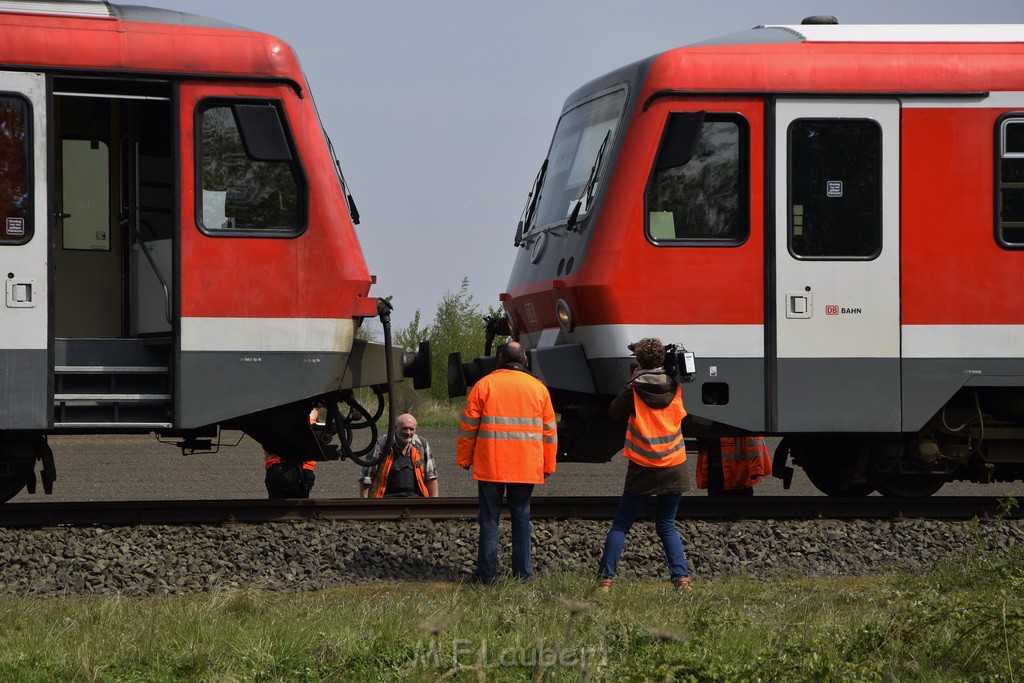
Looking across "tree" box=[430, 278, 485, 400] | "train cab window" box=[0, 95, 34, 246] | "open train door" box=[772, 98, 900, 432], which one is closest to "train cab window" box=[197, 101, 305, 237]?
"train cab window" box=[0, 95, 34, 246]

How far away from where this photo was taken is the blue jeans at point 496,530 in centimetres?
819

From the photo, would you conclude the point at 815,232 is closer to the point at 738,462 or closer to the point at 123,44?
the point at 738,462

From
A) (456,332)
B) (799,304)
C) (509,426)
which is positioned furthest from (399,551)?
(456,332)

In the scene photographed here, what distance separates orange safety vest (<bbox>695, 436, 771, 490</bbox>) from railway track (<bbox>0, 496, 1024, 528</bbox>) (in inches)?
29.9

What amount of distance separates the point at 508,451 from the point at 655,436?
1029mm

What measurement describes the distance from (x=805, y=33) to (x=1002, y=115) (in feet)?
5.30

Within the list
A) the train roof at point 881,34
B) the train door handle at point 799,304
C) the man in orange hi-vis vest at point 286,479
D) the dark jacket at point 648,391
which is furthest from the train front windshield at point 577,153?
the man in orange hi-vis vest at point 286,479

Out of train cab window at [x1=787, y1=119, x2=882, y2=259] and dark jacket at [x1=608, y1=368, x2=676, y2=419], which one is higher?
train cab window at [x1=787, y1=119, x2=882, y2=259]

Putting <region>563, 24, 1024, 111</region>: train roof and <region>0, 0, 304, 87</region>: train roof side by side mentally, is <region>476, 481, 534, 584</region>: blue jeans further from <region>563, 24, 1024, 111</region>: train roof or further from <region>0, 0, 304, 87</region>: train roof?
<region>0, 0, 304, 87</region>: train roof

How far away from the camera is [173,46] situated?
851 cm

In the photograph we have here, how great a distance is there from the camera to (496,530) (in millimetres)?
8273

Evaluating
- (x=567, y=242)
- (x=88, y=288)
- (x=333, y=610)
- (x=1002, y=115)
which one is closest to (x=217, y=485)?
(x=88, y=288)

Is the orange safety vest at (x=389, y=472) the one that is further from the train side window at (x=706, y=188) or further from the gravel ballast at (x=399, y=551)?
the train side window at (x=706, y=188)

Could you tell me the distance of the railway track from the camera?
895 centimetres
